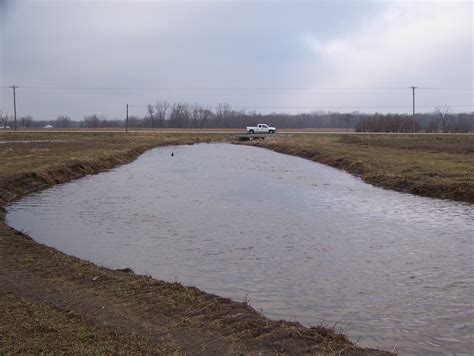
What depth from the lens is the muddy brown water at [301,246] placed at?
288 inches

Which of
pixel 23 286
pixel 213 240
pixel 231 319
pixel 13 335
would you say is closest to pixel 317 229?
pixel 213 240

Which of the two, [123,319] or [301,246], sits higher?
[123,319]

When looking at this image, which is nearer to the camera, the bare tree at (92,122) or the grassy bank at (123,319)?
the grassy bank at (123,319)

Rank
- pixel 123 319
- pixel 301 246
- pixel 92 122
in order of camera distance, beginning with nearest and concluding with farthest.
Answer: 1. pixel 123 319
2. pixel 301 246
3. pixel 92 122

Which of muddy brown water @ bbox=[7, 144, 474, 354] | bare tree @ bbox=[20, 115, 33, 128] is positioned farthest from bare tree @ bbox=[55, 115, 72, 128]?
muddy brown water @ bbox=[7, 144, 474, 354]

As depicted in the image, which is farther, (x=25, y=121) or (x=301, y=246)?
(x=25, y=121)

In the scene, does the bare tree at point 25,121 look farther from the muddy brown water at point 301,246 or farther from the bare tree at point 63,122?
the muddy brown water at point 301,246

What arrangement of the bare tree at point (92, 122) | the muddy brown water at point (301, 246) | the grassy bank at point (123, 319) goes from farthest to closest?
the bare tree at point (92, 122)
the muddy brown water at point (301, 246)
the grassy bank at point (123, 319)

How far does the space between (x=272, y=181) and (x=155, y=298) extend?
57.8ft

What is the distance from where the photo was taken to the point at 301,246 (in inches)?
447

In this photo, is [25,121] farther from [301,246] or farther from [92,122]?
[301,246]

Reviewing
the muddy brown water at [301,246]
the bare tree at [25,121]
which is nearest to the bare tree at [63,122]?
the bare tree at [25,121]

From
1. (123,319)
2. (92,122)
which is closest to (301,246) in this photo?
(123,319)

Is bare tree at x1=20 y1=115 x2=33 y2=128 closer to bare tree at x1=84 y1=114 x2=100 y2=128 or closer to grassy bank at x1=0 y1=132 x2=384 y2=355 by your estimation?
bare tree at x1=84 y1=114 x2=100 y2=128
